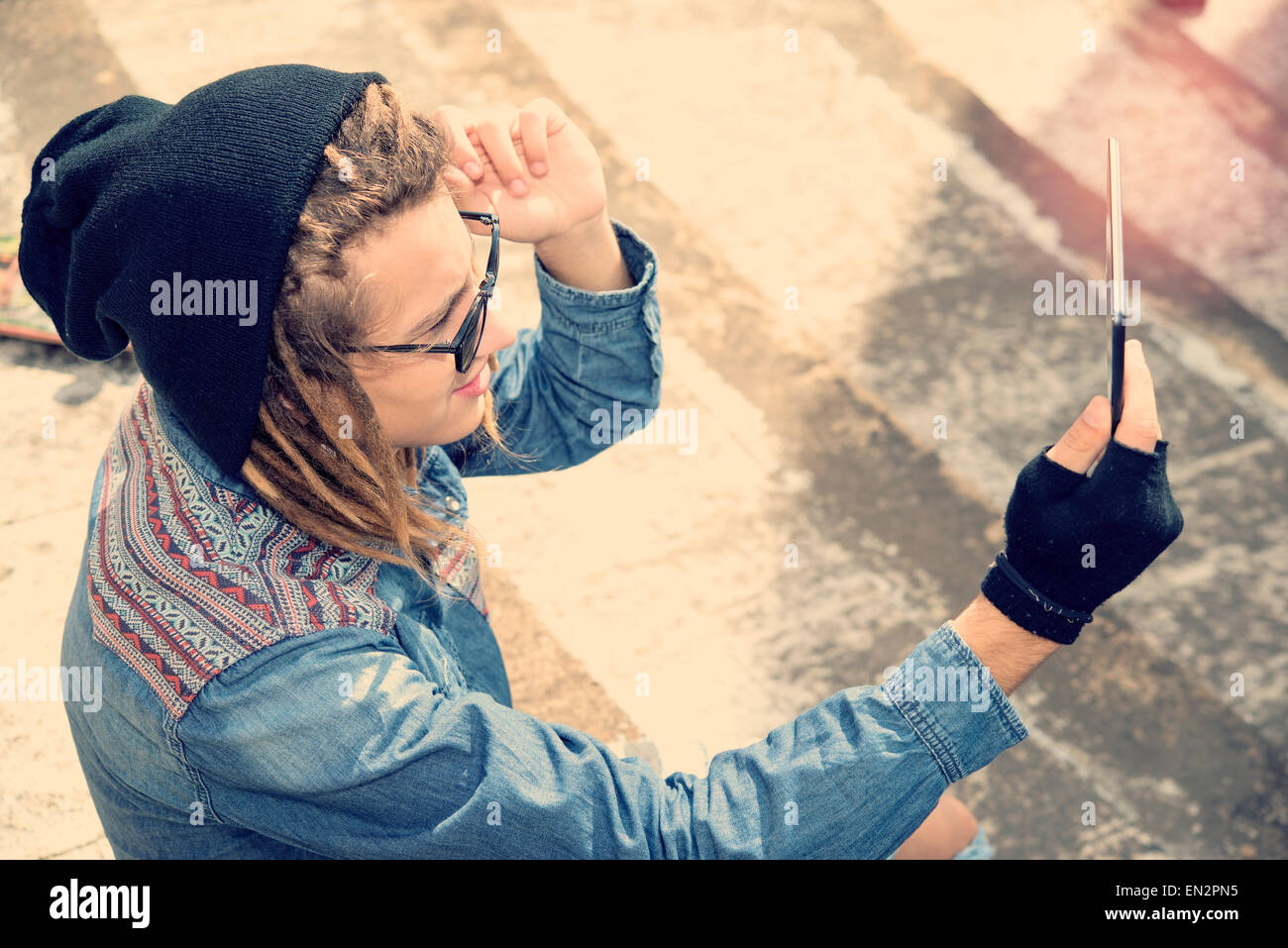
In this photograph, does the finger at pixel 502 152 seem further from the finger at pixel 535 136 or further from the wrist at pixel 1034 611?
the wrist at pixel 1034 611

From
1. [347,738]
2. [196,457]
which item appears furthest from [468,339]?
[347,738]

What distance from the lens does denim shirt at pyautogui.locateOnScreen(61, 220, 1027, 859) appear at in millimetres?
1692

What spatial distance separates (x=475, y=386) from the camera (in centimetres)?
210

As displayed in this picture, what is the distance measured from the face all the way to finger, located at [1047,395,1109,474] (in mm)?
896

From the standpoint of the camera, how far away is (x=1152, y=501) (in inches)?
72.4

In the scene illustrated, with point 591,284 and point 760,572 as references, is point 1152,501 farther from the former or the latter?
point 760,572

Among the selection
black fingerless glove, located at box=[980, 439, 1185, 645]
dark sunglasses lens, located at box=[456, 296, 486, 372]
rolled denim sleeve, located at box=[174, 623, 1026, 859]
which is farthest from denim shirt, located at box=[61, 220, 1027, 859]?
dark sunglasses lens, located at box=[456, 296, 486, 372]

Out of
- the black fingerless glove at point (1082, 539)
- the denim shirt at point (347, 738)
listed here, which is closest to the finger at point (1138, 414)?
the black fingerless glove at point (1082, 539)

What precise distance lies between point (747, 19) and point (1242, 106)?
2.16m

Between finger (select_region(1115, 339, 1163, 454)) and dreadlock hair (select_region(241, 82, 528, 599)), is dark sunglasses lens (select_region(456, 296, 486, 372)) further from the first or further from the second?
finger (select_region(1115, 339, 1163, 454))

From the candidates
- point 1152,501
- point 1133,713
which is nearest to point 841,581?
point 1133,713

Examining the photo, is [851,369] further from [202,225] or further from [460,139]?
[202,225]

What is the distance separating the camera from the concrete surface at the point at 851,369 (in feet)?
11.6

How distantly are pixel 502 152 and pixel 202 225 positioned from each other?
71 cm
